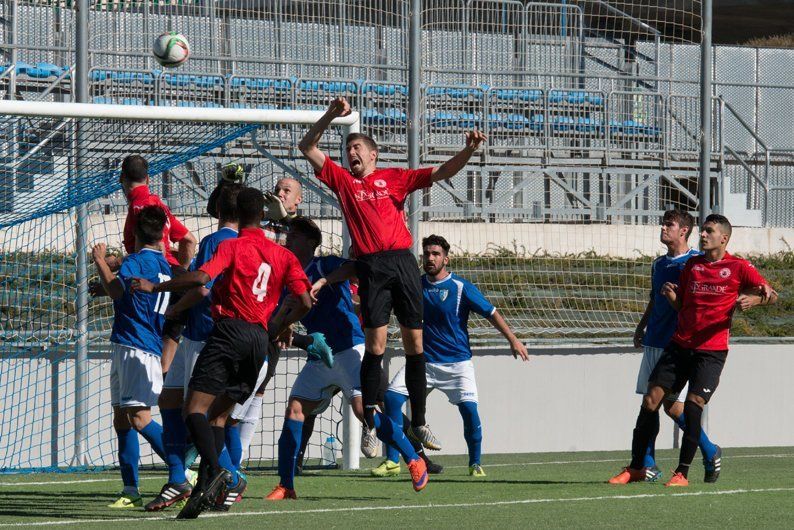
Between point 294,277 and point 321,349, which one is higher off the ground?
point 294,277

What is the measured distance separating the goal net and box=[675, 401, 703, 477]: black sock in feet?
11.6

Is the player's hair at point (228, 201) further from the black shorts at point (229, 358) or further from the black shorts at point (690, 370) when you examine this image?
the black shorts at point (690, 370)

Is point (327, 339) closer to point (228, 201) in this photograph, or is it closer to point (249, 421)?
point (249, 421)

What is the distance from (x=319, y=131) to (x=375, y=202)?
0.58m

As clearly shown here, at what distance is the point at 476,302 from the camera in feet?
34.9

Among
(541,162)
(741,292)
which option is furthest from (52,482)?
(541,162)

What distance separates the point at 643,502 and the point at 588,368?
196 inches

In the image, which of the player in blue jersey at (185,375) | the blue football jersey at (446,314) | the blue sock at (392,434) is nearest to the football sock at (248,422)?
the player in blue jersey at (185,375)

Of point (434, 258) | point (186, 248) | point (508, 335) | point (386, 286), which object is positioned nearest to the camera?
point (386, 286)

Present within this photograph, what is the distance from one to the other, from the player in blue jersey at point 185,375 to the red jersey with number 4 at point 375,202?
701mm

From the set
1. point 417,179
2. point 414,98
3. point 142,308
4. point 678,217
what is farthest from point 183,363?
point 414,98

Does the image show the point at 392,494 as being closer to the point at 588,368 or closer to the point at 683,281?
the point at 683,281

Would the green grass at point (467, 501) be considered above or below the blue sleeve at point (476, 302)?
below

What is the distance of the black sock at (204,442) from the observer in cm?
712
